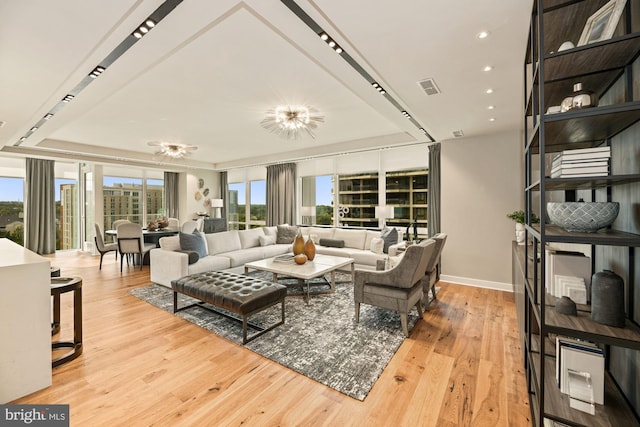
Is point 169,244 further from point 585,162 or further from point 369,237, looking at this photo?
point 585,162

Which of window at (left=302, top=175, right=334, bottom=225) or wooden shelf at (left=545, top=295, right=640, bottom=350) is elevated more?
window at (left=302, top=175, right=334, bottom=225)

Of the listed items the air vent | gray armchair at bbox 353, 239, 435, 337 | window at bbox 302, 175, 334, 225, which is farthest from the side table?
window at bbox 302, 175, 334, 225

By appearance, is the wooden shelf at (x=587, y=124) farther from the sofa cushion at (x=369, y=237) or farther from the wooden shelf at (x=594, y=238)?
the sofa cushion at (x=369, y=237)

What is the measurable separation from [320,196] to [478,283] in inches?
164

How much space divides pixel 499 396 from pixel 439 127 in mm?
3469

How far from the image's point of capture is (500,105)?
11.0 ft

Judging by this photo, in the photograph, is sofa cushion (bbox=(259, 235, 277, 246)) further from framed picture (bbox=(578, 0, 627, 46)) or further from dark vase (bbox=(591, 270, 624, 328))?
framed picture (bbox=(578, 0, 627, 46))

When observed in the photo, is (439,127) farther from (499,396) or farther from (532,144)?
(499,396)

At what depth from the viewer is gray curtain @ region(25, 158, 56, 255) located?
23.7 ft

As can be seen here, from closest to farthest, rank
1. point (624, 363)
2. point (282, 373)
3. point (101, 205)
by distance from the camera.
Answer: point (624, 363)
point (282, 373)
point (101, 205)

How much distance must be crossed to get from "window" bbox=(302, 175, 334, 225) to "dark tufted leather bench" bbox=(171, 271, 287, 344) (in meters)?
4.14

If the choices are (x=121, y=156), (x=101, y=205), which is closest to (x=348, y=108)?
(x=121, y=156)

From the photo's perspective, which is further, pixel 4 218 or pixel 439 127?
pixel 4 218

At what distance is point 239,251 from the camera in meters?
5.36
